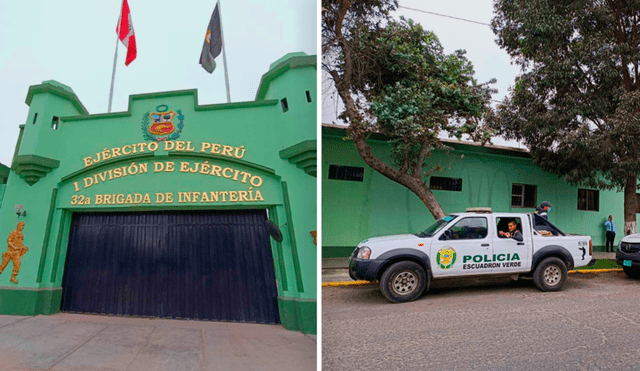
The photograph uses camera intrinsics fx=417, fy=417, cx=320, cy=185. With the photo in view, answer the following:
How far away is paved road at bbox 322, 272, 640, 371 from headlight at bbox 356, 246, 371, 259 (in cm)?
68

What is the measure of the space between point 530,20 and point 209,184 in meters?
7.82

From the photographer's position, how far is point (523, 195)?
11711mm

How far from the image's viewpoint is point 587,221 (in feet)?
40.6

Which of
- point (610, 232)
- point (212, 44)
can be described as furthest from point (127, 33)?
point (610, 232)

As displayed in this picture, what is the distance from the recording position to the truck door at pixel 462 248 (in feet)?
19.9

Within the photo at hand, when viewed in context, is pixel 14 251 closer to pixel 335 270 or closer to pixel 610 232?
pixel 335 270

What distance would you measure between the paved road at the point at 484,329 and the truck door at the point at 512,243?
0.46 m

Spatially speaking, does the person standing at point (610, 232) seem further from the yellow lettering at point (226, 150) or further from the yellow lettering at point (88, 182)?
the yellow lettering at point (88, 182)

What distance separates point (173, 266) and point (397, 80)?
5.47m

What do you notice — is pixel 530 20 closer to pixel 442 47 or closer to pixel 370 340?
pixel 442 47

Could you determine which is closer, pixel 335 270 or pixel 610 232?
pixel 335 270

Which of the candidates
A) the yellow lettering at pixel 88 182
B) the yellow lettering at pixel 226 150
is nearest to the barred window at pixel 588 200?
the yellow lettering at pixel 226 150

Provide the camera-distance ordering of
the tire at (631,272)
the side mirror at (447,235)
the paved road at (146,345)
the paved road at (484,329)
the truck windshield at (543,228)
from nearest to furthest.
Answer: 1. the paved road at (484,329)
2. the paved road at (146,345)
3. the side mirror at (447,235)
4. the truck windshield at (543,228)
5. the tire at (631,272)

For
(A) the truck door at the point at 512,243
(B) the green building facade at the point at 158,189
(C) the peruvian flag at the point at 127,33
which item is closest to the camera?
(B) the green building facade at the point at 158,189
